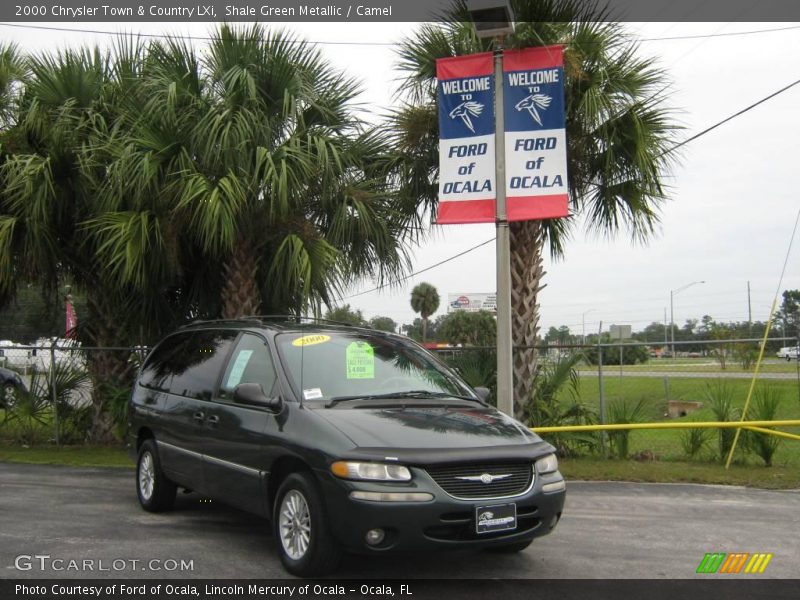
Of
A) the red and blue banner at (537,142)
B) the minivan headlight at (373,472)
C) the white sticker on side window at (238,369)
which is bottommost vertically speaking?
the minivan headlight at (373,472)

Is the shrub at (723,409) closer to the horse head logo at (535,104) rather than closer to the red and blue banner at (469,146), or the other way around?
the red and blue banner at (469,146)

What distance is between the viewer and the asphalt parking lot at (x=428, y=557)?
17.7 feet

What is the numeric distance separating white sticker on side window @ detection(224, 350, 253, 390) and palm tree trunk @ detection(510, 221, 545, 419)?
511 centimetres

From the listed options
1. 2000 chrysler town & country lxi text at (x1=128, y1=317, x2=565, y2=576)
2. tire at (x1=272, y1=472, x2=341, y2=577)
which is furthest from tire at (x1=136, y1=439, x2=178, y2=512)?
tire at (x1=272, y1=472, x2=341, y2=577)

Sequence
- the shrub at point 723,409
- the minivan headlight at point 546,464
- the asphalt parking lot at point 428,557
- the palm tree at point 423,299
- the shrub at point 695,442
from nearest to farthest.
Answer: the minivan headlight at point 546,464, the asphalt parking lot at point 428,557, the shrub at point 723,409, the shrub at point 695,442, the palm tree at point 423,299

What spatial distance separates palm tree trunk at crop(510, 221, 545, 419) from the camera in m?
10.7

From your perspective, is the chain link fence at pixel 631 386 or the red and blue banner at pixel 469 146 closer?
the red and blue banner at pixel 469 146

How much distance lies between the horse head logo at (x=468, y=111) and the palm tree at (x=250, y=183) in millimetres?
1850

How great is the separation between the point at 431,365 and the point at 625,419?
4.87 m

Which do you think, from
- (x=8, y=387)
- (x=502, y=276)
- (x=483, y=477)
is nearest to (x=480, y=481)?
(x=483, y=477)

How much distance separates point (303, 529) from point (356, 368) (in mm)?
1416

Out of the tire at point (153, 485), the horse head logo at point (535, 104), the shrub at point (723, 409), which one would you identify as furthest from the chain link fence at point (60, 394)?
the shrub at point (723, 409)

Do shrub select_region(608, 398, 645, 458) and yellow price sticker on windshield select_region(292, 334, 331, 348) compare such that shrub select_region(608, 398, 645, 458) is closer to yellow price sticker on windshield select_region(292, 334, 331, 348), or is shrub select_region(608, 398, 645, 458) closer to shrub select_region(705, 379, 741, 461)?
shrub select_region(705, 379, 741, 461)

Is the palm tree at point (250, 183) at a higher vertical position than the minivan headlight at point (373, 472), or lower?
higher
